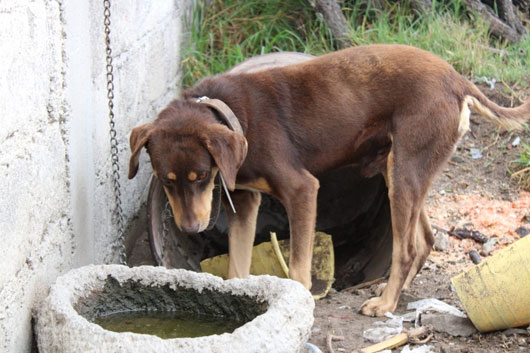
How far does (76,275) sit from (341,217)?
8.70 ft

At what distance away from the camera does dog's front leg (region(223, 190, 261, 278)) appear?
176 inches

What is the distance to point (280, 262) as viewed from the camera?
15.4ft

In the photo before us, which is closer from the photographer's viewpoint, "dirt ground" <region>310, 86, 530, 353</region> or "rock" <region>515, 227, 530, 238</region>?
"dirt ground" <region>310, 86, 530, 353</region>

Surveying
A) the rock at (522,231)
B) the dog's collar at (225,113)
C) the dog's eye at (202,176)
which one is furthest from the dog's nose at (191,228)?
the rock at (522,231)

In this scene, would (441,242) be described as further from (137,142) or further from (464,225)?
(137,142)

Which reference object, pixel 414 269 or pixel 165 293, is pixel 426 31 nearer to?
pixel 414 269

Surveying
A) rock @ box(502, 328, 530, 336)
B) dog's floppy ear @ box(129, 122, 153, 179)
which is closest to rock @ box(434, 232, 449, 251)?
rock @ box(502, 328, 530, 336)

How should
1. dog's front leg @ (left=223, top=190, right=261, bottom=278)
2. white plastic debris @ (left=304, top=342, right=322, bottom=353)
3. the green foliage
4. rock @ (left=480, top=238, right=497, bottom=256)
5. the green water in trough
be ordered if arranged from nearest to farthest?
the green water in trough, white plastic debris @ (left=304, top=342, right=322, bottom=353), dog's front leg @ (left=223, top=190, right=261, bottom=278), rock @ (left=480, top=238, right=497, bottom=256), the green foliage

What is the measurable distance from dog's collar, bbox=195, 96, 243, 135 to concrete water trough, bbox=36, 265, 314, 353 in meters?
0.91

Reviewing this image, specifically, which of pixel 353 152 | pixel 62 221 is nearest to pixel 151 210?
pixel 62 221

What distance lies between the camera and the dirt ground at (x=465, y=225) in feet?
11.6

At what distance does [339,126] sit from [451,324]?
4.15 feet

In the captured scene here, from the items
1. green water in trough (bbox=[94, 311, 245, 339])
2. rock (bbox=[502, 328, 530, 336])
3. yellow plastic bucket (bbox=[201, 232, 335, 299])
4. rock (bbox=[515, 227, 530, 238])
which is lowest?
yellow plastic bucket (bbox=[201, 232, 335, 299])

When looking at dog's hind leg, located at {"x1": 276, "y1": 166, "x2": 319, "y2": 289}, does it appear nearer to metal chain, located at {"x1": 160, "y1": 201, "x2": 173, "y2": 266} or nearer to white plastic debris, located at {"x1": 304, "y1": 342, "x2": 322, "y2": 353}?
white plastic debris, located at {"x1": 304, "y1": 342, "x2": 322, "y2": 353}
